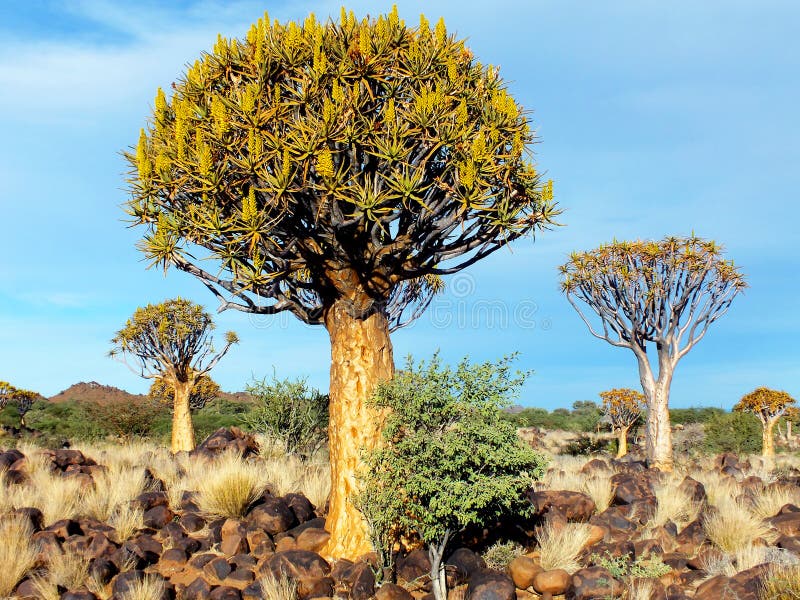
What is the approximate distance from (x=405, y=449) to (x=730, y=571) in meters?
4.17

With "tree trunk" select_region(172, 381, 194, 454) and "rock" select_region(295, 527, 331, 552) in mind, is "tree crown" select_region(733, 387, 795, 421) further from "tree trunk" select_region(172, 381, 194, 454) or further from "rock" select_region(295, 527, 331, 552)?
"rock" select_region(295, 527, 331, 552)

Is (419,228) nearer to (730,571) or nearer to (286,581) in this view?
(286,581)

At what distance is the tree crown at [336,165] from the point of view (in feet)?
26.8

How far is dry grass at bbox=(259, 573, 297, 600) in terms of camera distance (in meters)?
7.59

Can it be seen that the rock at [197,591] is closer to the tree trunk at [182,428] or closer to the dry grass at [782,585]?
the dry grass at [782,585]

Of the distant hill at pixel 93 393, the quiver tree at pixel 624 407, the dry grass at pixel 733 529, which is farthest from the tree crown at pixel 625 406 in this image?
the distant hill at pixel 93 393

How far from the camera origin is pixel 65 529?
9.54 meters

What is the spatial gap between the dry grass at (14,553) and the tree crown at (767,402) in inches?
978

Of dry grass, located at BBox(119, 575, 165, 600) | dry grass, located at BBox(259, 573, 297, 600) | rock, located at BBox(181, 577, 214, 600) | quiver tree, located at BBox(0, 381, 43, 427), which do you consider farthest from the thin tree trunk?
quiver tree, located at BBox(0, 381, 43, 427)

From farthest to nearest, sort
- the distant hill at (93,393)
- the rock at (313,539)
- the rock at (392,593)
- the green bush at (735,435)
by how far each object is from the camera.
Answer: the distant hill at (93,393) < the green bush at (735,435) < the rock at (313,539) < the rock at (392,593)

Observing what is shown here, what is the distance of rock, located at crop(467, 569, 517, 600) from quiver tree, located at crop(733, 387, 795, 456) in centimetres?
2113

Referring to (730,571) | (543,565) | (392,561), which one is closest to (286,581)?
(392,561)

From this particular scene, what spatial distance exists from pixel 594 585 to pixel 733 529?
3.06 meters

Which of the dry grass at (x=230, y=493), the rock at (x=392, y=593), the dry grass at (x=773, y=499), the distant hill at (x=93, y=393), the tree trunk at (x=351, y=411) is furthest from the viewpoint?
the distant hill at (x=93, y=393)
